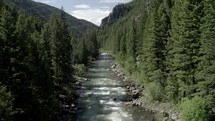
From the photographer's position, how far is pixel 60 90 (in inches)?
2253

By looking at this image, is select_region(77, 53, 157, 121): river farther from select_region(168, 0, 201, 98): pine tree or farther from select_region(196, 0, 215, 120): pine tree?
select_region(196, 0, 215, 120): pine tree

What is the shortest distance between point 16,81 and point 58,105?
15.7 metres

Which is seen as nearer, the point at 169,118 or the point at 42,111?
the point at 42,111

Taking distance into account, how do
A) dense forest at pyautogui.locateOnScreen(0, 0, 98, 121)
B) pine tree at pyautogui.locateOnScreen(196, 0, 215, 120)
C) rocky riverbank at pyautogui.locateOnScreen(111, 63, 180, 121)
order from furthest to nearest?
rocky riverbank at pyautogui.locateOnScreen(111, 63, 180, 121)
pine tree at pyautogui.locateOnScreen(196, 0, 215, 120)
dense forest at pyautogui.locateOnScreen(0, 0, 98, 121)

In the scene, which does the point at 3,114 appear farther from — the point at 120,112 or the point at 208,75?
the point at 120,112

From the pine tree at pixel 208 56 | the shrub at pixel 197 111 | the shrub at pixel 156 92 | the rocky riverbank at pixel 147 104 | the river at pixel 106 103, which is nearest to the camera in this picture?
the shrub at pixel 197 111

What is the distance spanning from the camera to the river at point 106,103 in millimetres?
49969

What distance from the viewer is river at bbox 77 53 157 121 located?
4997 cm

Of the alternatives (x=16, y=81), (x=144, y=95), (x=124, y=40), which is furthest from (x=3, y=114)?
(x=124, y=40)

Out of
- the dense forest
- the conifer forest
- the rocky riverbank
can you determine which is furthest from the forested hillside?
the dense forest

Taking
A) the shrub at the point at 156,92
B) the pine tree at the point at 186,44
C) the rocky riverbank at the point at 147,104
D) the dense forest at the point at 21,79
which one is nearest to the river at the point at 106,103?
the rocky riverbank at the point at 147,104

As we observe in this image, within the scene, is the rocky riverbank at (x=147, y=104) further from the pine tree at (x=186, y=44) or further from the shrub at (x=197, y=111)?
the shrub at (x=197, y=111)

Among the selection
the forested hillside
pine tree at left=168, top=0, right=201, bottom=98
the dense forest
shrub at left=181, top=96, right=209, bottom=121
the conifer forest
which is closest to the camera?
the dense forest

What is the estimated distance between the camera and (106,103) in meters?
60.0
